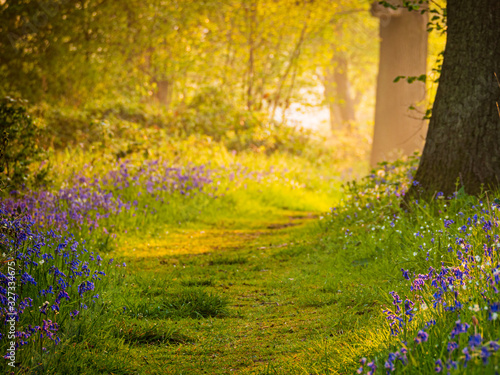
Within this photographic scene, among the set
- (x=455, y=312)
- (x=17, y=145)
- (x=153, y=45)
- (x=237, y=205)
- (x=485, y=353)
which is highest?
(x=153, y=45)

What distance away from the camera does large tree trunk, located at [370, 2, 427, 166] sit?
1326cm

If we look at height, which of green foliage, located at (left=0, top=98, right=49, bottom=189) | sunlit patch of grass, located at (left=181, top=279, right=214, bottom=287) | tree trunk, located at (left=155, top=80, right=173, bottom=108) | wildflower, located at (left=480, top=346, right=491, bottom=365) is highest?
tree trunk, located at (left=155, top=80, right=173, bottom=108)

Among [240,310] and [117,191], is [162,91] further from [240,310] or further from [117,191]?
[240,310]

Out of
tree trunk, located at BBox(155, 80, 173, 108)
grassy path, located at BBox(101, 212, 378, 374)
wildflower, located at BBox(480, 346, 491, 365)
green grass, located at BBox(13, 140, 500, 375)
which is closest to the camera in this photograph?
wildflower, located at BBox(480, 346, 491, 365)

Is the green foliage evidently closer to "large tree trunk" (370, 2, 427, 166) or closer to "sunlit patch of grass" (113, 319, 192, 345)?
"sunlit patch of grass" (113, 319, 192, 345)

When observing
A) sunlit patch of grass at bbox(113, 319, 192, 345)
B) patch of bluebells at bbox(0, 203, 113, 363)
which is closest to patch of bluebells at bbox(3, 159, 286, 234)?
patch of bluebells at bbox(0, 203, 113, 363)

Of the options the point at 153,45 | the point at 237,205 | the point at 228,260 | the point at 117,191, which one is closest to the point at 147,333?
the point at 228,260

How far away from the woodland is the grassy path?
21mm

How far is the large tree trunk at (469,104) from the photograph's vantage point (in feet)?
17.6

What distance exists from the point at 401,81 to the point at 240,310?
35.4ft

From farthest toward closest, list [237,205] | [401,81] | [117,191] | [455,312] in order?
[401,81]
[237,205]
[117,191]
[455,312]

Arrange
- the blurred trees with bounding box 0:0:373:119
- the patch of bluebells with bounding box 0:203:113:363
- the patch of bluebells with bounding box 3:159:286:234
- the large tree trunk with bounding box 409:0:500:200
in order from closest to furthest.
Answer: the patch of bluebells with bounding box 0:203:113:363 → the large tree trunk with bounding box 409:0:500:200 → the patch of bluebells with bounding box 3:159:286:234 → the blurred trees with bounding box 0:0:373:119

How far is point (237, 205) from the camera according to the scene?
30.2 feet

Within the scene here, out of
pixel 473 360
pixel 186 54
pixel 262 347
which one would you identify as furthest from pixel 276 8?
pixel 473 360
